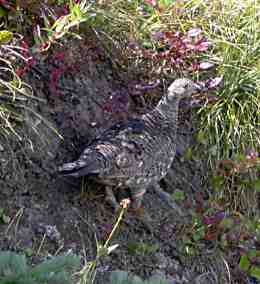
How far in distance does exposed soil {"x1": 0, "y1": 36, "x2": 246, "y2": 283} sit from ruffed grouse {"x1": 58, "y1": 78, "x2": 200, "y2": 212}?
0.55 ft

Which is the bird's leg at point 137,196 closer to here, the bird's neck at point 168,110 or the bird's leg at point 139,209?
the bird's leg at point 139,209

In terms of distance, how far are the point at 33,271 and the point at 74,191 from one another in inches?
57.4

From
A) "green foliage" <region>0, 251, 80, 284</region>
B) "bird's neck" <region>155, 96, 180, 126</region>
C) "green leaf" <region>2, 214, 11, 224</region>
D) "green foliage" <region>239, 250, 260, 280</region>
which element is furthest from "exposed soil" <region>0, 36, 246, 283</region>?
"green foliage" <region>0, 251, 80, 284</region>

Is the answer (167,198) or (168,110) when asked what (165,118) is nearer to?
(168,110)

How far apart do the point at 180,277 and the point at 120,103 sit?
1.23 meters

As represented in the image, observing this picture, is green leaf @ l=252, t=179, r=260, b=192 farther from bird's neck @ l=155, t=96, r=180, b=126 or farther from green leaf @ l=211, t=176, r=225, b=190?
bird's neck @ l=155, t=96, r=180, b=126

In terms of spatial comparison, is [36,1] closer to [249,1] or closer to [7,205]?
[7,205]

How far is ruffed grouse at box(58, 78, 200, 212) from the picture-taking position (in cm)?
409

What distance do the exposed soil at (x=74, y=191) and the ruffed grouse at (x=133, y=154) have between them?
0.17 m

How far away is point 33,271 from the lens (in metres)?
2.83

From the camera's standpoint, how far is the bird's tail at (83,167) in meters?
4.00

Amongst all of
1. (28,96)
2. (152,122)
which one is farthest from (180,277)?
(28,96)

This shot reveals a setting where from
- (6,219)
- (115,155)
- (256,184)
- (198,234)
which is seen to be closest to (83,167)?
(115,155)

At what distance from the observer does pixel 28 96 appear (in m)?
4.32
